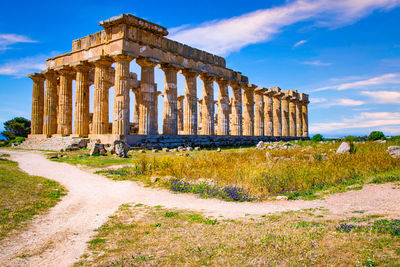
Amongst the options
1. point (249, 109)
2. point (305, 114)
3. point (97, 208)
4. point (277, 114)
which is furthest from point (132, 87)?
point (305, 114)

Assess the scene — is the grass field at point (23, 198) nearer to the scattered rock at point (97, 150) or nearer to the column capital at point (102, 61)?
the scattered rock at point (97, 150)

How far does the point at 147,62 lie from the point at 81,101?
6968mm

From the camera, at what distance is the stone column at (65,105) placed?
24.7 metres

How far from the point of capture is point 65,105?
2494 centimetres

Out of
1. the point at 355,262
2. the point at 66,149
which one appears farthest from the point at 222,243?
the point at 66,149

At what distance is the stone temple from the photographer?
20.5 m

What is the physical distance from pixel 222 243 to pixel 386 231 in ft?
7.30

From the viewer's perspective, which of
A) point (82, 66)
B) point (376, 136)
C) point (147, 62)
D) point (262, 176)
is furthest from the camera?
point (376, 136)

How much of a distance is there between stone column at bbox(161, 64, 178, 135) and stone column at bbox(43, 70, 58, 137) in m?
11.7

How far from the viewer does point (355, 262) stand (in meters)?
2.96

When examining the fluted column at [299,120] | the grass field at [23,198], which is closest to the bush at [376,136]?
the fluted column at [299,120]

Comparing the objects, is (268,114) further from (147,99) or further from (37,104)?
(37,104)

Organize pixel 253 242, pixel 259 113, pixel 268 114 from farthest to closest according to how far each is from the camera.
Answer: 1. pixel 268 114
2. pixel 259 113
3. pixel 253 242

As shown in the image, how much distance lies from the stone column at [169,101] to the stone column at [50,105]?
460 inches
